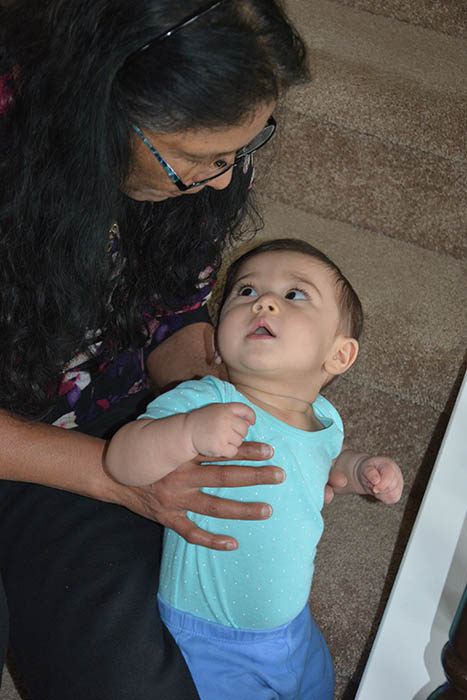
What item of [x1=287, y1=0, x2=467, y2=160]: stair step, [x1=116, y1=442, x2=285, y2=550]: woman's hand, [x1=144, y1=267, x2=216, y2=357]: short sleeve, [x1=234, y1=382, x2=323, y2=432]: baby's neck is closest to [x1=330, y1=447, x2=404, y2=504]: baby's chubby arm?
[x1=234, y1=382, x2=323, y2=432]: baby's neck

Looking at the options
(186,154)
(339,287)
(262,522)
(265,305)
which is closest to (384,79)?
(339,287)

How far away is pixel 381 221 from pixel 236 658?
105cm

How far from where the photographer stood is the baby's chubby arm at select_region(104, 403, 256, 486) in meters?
0.88

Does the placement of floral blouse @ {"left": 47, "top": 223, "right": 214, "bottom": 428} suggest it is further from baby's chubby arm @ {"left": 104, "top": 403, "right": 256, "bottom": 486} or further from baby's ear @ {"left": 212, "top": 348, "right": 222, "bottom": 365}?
baby's chubby arm @ {"left": 104, "top": 403, "right": 256, "bottom": 486}

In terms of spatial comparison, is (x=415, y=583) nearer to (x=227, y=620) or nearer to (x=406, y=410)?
(x=227, y=620)

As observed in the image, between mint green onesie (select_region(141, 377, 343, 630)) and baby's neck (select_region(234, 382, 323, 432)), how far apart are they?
1.6 inches

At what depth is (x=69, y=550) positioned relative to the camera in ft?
3.52

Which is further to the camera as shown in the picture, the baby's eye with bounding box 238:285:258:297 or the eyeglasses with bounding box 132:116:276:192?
the baby's eye with bounding box 238:285:258:297

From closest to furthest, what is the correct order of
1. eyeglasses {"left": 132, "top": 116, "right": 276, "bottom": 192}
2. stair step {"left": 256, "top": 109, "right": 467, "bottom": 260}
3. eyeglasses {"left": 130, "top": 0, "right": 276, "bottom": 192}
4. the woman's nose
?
eyeglasses {"left": 130, "top": 0, "right": 276, "bottom": 192}, eyeglasses {"left": 132, "top": 116, "right": 276, "bottom": 192}, the woman's nose, stair step {"left": 256, "top": 109, "right": 467, "bottom": 260}

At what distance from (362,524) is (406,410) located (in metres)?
0.25

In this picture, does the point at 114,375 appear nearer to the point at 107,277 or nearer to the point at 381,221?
the point at 107,277

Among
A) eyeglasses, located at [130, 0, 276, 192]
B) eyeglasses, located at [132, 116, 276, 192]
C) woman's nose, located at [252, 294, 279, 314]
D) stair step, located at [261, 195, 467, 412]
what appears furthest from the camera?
stair step, located at [261, 195, 467, 412]

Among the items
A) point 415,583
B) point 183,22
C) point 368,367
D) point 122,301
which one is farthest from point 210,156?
point 368,367

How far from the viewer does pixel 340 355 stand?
114 centimetres
